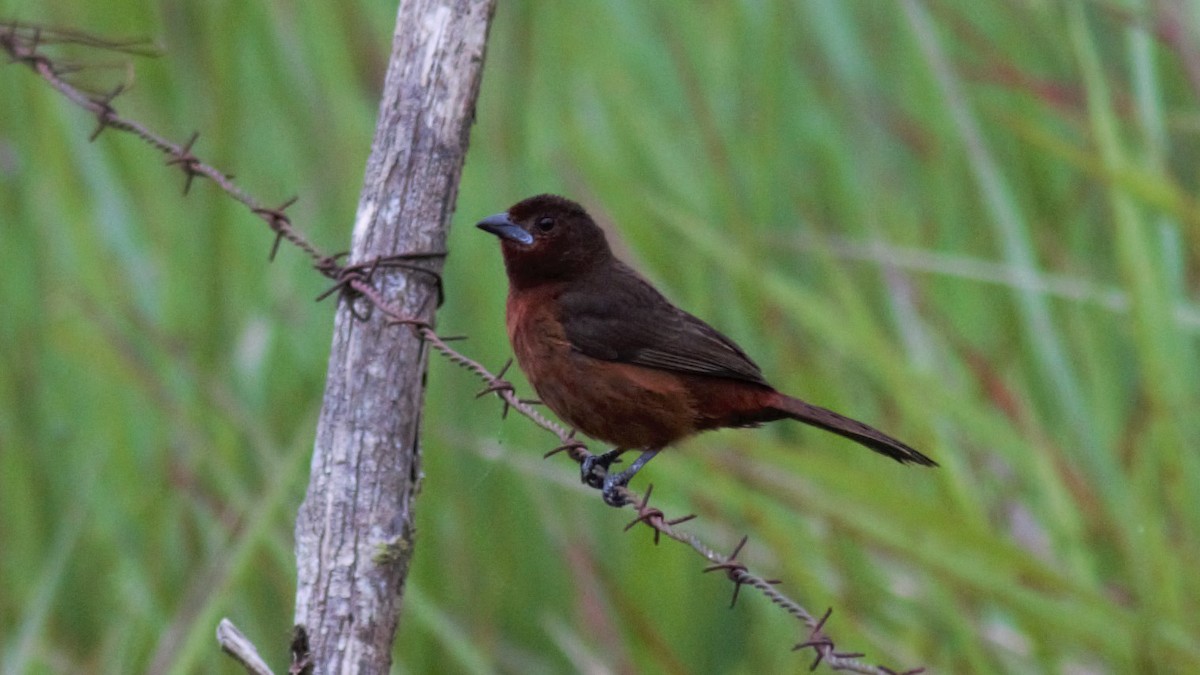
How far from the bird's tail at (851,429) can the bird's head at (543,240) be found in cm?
67

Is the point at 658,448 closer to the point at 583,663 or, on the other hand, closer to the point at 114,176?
the point at 583,663

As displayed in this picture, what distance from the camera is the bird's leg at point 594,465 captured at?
368cm

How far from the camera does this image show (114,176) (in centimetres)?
472

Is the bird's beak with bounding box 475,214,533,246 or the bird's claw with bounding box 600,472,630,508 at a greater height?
the bird's beak with bounding box 475,214,533,246

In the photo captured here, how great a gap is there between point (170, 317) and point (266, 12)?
0.88 meters

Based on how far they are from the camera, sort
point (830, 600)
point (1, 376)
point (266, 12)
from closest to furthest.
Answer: point (830, 600)
point (1, 376)
point (266, 12)

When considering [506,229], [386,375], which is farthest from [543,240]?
[386,375]

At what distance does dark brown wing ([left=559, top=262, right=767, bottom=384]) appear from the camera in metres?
3.59

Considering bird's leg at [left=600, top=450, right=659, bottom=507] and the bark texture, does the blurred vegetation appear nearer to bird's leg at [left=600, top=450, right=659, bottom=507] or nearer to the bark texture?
bird's leg at [left=600, top=450, right=659, bottom=507]

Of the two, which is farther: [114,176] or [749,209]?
[114,176]

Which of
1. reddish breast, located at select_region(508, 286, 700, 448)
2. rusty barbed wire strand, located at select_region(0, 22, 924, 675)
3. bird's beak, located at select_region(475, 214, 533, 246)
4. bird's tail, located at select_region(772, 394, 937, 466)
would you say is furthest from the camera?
bird's beak, located at select_region(475, 214, 533, 246)

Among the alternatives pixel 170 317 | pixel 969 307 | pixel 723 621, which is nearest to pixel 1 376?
pixel 170 317

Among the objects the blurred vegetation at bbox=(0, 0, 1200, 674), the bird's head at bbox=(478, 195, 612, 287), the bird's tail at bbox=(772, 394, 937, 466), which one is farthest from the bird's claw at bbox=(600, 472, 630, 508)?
the bird's head at bbox=(478, 195, 612, 287)

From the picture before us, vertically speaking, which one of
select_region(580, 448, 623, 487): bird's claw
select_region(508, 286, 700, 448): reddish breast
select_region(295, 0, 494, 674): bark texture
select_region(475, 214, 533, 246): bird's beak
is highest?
select_region(475, 214, 533, 246): bird's beak
